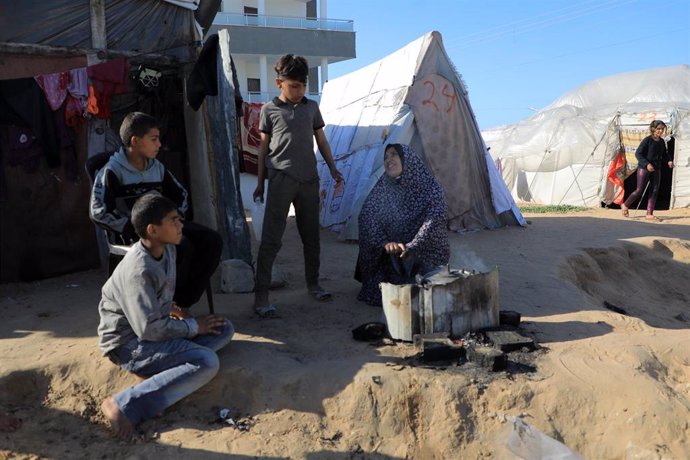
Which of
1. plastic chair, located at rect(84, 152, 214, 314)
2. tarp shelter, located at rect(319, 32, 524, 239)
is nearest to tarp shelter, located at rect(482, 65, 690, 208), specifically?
tarp shelter, located at rect(319, 32, 524, 239)

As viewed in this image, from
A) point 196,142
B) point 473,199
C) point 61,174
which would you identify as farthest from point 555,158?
point 61,174

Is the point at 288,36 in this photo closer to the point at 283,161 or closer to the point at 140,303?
the point at 283,161

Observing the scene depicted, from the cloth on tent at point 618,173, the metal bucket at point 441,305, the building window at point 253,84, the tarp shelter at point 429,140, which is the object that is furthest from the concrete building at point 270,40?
the metal bucket at point 441,305

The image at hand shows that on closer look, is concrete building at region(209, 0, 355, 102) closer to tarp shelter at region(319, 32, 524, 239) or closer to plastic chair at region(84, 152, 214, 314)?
tarp shelter at region(319, 32, 524, 239)

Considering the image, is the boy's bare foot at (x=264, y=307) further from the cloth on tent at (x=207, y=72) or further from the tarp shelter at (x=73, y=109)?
the cloth on tent at (x=207, y=72)

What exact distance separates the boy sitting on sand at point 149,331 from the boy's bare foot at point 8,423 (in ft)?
1.53

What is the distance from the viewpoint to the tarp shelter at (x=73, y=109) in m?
5.02

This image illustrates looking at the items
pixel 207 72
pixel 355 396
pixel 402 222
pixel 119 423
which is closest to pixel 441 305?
pixel 355 396

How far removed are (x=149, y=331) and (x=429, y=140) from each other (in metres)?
5.79

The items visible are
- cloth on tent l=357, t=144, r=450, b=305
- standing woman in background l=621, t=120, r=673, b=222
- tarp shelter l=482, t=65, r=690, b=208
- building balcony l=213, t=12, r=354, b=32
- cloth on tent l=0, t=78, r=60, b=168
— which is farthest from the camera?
building balcony l=213, t=12, r=354, b=32

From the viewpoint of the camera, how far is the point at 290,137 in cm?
399

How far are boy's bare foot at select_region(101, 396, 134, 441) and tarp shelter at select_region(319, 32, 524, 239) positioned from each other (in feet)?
16.3

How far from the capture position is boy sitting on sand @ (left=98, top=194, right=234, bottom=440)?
2752 mm

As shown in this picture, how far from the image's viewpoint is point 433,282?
137 inches
